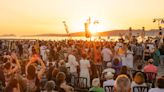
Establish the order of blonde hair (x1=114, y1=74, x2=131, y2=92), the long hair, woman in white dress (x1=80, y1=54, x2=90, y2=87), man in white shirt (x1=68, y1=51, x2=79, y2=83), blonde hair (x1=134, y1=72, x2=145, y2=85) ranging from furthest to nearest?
man in white shirt (x1=68, y1=51, x2=79, y2=83)
woman in white dress (x1=80, y1=54, x2=90, y2=87)
blonde hair (x1=134, y1=72, x2=145, y2=85)
the long hair
blonde hair (x1=114, y1=74, x2=131, y2=92)

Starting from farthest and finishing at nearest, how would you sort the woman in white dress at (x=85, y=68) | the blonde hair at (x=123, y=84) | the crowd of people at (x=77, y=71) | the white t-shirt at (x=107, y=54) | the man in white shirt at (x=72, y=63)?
the white t-shirt at (x=107, y=54) → the man in white shirt at (x=72, y=63) → the woman in white dress at (x=85, y=68) → the crowd of people at (x=77, y=71) → the blonde hair at (x=123, y=84)

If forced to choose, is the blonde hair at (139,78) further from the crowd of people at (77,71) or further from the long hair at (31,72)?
the long hair at (31,72)

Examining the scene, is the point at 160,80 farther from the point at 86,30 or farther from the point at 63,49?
the point at 86,30

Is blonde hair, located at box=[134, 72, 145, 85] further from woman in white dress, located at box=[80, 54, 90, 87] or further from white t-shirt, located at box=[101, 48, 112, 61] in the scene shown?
white t-shirt, located at box=[101, 48, 112, 61]

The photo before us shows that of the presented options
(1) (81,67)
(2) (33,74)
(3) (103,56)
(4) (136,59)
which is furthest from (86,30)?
(2) (33,74)

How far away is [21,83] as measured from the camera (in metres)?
9.09

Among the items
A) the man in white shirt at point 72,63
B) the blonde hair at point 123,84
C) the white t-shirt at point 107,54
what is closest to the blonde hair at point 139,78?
the blonde hair at point 123,84

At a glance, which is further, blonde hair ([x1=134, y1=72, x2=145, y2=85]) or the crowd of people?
blonde hair ([x1=134, y1=72, x2=145, y2=85])

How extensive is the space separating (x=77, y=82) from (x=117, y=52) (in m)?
5.39

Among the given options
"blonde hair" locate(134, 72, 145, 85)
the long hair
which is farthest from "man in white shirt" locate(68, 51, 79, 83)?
the long hair

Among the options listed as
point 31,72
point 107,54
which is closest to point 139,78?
point 31,72

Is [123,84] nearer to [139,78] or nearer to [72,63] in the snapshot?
[139,78]

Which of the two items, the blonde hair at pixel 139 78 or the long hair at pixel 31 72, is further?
the blonde hair at pixel 139 78

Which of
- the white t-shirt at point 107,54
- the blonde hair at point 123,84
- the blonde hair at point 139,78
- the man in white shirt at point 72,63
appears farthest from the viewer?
the white t-shirt at point 107,54
